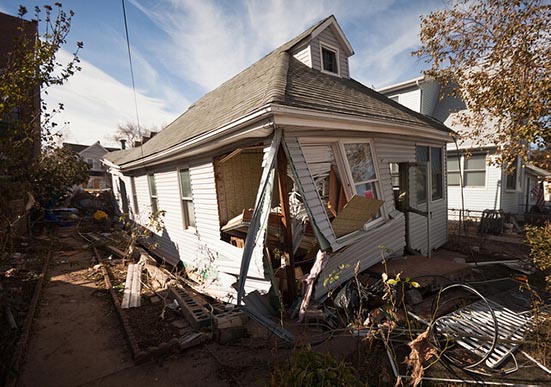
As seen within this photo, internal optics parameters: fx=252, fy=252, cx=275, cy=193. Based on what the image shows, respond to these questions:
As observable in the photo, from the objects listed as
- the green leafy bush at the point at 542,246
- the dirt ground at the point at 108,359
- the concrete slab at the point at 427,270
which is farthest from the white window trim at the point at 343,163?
the green leafy bush at the point at 542,246

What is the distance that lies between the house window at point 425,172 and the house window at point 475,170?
5.78m

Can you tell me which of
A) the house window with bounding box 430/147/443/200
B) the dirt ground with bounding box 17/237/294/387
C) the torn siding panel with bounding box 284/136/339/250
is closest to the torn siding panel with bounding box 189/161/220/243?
the torn siding panel with bounding box 284/136/339/250

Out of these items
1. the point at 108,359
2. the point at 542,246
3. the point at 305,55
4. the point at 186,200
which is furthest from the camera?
the point at 305,55

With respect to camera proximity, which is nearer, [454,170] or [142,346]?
[142,346]

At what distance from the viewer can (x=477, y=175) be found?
12.7m

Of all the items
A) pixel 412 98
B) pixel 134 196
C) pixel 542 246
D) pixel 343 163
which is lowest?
pixel 542 246

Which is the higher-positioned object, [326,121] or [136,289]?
[326,121]

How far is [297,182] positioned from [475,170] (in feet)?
42.8

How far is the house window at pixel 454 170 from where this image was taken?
1306cm

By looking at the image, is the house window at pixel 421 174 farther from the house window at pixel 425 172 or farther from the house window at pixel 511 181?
the house window at pixel 511 181

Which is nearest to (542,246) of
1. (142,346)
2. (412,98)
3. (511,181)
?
(142,346)

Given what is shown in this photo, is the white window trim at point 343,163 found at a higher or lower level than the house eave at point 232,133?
lower

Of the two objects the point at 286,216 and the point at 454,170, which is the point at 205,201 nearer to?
the point at 286,216

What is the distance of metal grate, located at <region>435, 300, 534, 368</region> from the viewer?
3.36 m
